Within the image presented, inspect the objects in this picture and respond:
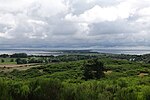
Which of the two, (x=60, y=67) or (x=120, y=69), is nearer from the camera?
(x=120, y=69)

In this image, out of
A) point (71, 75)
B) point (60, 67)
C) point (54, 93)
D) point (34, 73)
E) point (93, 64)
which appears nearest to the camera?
point (54, 93)

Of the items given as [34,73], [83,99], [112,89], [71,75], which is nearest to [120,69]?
[71,75]

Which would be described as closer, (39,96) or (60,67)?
(39,96)

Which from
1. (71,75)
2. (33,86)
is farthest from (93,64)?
(33,86)

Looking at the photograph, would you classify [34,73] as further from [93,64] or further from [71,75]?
[93,64]

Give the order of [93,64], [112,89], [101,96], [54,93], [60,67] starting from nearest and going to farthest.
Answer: [101,96], [54,93], [112,89], [93,64], [60,67]

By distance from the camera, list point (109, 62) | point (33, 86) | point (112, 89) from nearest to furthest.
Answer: point (33, 86) < point (112, 89) < point (109, 62)

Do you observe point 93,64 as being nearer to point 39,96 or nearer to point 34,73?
point 34,73

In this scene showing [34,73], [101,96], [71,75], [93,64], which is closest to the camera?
[101,96]
